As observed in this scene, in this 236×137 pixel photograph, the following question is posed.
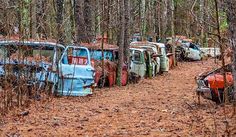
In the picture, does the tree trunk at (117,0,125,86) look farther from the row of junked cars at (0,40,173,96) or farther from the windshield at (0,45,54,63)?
the windshield at (0,45,54,63)

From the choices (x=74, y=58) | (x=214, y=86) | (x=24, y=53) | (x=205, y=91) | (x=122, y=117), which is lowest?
(x=122, y=117)

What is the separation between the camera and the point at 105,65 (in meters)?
18.7

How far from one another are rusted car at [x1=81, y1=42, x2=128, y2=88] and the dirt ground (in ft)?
4.91

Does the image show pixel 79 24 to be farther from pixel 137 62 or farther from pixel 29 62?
pixel 29 62

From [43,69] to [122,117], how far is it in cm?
321

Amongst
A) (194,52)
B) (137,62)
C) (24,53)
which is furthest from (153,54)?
(194,52)

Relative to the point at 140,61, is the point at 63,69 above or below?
Result: above

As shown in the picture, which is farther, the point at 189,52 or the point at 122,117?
the point at 189,52

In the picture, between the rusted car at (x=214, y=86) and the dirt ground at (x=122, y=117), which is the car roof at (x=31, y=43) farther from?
the rusted car at (x=214, y=86)

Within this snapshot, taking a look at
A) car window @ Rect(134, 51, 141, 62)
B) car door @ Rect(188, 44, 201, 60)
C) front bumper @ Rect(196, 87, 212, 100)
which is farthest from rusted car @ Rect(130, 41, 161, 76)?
car door @ Rect(188, 44, 201, 60)

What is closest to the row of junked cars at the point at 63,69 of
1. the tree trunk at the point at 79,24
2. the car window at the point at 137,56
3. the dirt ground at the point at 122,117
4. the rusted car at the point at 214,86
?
the rusted car at the point at 214,86

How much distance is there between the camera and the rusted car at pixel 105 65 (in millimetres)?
18156

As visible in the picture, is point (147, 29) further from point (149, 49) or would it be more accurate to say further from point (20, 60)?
point (20, 60)

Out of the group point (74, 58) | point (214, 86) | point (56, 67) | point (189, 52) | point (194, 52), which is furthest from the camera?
point (194, 52)
